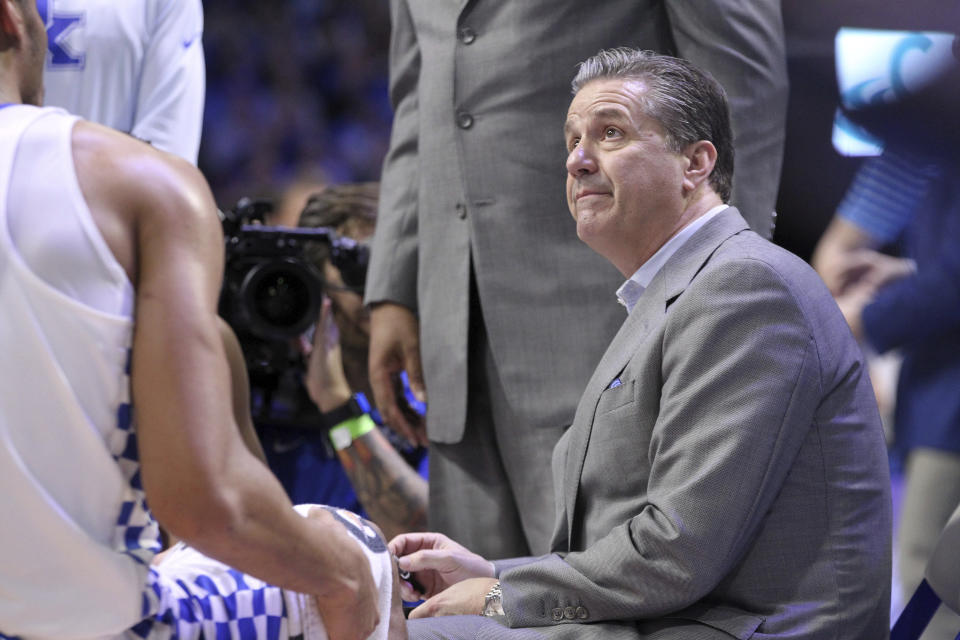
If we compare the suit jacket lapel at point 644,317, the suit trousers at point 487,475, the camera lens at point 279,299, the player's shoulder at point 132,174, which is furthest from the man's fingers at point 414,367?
the player's shoulder at point 132,174

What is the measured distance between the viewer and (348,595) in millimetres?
1039

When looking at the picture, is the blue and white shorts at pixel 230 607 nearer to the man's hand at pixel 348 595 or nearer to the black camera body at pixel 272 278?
the man's hand at pixel 348 595

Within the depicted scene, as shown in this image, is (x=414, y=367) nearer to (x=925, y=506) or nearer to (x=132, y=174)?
(x=925, y=506)

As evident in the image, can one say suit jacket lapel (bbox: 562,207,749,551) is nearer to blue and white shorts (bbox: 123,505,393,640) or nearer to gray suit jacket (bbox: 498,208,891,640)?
gray suit jacket (bbox: 498,208,891,640)

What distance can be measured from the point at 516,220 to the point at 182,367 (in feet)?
3.33

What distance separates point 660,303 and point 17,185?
75 cm

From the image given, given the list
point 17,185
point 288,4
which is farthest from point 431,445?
point 288,4

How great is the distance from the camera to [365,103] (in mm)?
4734

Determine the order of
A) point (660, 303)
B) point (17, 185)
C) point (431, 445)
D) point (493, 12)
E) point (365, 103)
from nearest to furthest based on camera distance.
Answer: point (17, 185)
point (660, 303)
point (493, 12)
point (431, 445)
point (365, 103)

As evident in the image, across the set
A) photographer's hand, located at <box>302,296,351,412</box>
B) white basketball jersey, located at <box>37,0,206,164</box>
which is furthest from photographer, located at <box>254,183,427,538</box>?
white basketball jersey, located at <box>37,0,206,164</box>

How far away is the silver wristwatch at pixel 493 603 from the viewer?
1411 mm

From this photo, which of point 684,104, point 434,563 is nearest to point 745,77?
point 684,104

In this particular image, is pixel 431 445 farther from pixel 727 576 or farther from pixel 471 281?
pixel 727 576

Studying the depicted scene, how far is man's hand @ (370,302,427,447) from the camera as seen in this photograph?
81.0 inches
